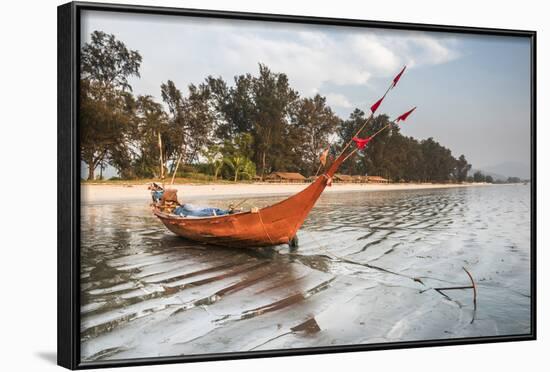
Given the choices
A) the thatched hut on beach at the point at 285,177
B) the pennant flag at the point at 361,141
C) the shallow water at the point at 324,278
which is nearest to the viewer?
the shallow water at the point at 324,278

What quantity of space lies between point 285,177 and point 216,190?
450mm

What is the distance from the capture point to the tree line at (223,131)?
468 cm

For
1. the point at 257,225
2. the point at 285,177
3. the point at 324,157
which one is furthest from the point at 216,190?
the point at 324,157

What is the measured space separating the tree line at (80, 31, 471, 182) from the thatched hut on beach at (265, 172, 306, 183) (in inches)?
1.6

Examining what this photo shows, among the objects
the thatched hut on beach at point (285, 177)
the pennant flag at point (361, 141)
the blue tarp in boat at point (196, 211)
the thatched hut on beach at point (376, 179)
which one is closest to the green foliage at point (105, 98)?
the blue tarp in boat at point (196, 211)

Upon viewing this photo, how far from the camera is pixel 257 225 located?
5191 millimetres

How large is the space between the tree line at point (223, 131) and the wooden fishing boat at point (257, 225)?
0.22 meters

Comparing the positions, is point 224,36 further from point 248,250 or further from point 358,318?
point 358,318

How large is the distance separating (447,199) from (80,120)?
8.04 ft

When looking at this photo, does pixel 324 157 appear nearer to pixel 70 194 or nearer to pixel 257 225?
pixel 257 225

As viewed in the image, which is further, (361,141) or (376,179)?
(376,179)

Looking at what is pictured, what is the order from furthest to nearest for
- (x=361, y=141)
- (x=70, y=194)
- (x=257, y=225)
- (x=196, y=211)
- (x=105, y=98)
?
(x=361, y=141) < (x=257, y=225) < (x=196, y=211) < (x=105, y=98) < (x=70, y=194)

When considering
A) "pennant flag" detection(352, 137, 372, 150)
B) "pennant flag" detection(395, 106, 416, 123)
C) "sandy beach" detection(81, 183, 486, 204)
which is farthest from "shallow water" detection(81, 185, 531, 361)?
"pennant flag" detection(395, 106, 416, 123)

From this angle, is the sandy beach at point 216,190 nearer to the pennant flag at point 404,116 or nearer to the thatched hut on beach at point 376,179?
the thatched hut on beach at point 376,179
